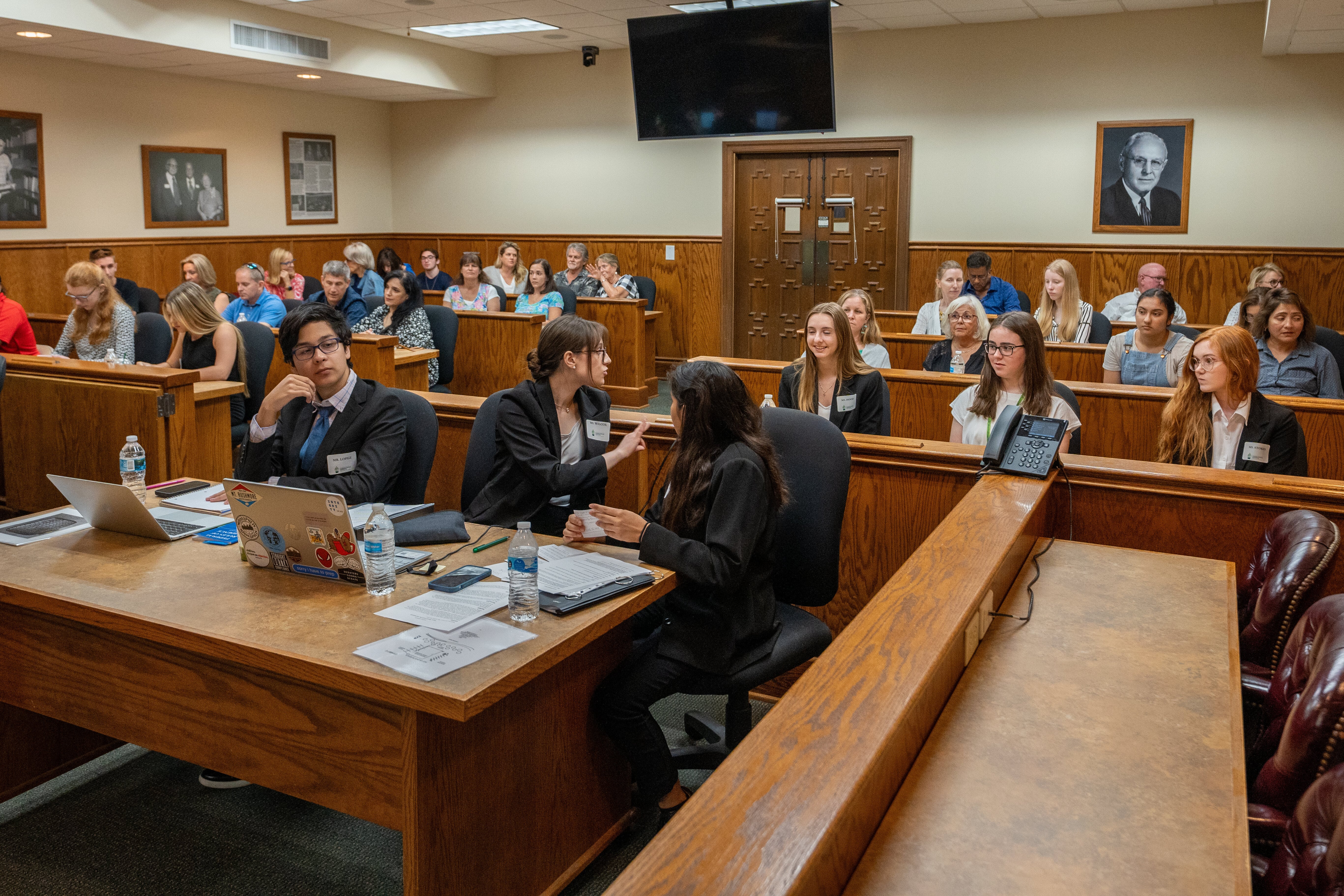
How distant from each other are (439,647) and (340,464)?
1.19 m

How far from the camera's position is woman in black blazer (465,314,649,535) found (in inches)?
119

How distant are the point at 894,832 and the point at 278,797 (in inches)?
73.1

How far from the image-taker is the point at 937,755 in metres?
1.66

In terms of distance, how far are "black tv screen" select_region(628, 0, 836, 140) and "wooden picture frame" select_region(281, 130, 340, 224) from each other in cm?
405

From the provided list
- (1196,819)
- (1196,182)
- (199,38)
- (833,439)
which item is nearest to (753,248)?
(1196,182)

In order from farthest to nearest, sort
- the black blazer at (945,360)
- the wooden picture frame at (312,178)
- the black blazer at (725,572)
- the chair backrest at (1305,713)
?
the wooden picture frame at (312,178) < the black blazer at (945,360) < the black blazer at (725,572) < the chair backrest at (1305,713)

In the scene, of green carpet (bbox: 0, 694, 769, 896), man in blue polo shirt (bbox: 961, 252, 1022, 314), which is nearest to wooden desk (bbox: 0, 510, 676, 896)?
green carpet (bbox: 0, 694, 769, 896)

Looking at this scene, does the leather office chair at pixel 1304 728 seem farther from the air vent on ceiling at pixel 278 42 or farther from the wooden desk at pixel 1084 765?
the air vent on ceiling at pixel 278 42

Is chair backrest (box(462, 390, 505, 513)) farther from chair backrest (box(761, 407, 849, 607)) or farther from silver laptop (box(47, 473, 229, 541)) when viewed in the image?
chair backrest (box(761, 407, 849, 607))

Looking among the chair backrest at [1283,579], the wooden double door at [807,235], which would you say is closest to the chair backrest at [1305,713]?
the chair backrest at [1283,579]

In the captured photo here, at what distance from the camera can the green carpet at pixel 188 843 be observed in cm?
238

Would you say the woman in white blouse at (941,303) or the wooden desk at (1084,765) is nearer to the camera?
the wooden desk at (1084,765)

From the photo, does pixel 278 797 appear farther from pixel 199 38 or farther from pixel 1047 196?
pixel 1047 196

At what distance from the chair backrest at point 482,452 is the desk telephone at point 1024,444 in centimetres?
137
